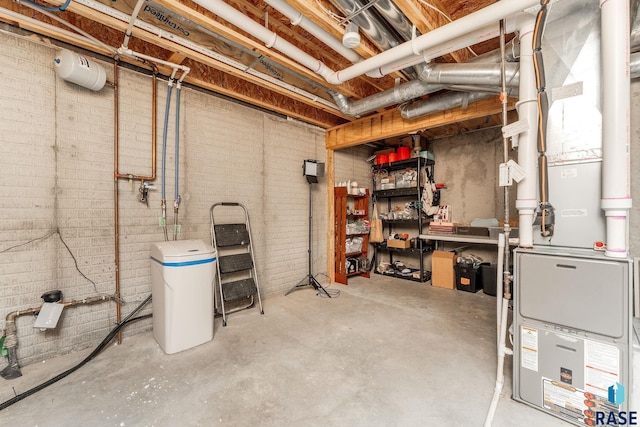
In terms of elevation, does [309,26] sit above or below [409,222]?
above

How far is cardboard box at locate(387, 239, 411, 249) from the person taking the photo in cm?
468

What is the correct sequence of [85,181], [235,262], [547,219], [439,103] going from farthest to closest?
1. [235,262]
2. [439,103]
3. [85,181]
4. [547,219]

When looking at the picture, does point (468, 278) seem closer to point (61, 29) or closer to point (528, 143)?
point (528, 143)

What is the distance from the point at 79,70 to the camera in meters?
2.09

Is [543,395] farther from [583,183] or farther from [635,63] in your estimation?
[635,63]

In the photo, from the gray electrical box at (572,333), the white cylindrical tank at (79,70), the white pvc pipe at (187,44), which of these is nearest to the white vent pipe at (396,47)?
the white pvc pipe at (187,44)

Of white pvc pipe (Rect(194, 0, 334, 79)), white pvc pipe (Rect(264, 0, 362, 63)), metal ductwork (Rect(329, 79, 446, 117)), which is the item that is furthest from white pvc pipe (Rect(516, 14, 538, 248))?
white pvc pipe (Rect(194, 0, 334, 79))

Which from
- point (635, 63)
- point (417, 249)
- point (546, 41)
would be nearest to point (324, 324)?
point (417, 249)

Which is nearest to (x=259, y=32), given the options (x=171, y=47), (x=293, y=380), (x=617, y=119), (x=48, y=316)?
(x=171, y=47)

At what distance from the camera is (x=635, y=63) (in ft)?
6.64

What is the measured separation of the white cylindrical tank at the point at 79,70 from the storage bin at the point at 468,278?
4745 mm

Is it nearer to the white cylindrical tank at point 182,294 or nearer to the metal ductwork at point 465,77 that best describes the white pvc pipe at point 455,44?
the metal ductwork at point 465,77

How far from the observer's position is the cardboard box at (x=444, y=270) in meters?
4.15

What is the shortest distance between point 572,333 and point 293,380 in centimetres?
171
